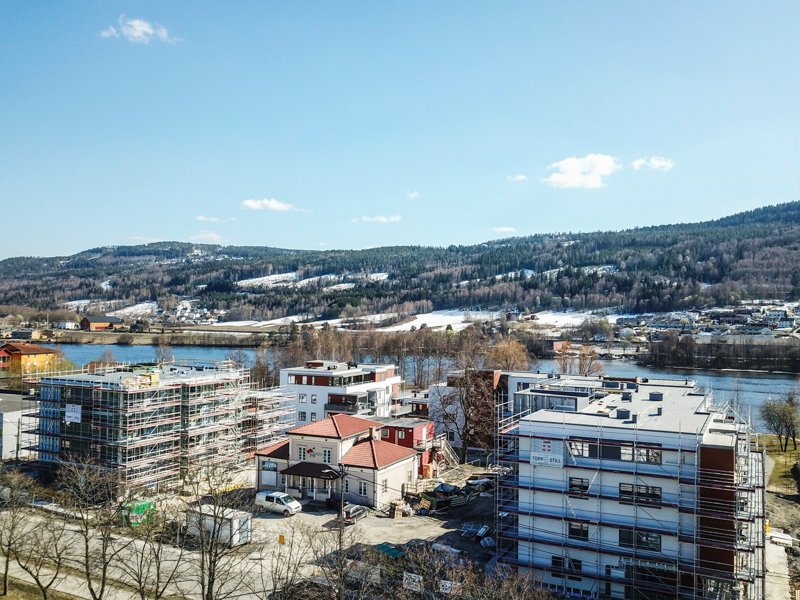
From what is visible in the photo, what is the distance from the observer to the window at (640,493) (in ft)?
48.6

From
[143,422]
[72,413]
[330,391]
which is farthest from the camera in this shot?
[330,391]

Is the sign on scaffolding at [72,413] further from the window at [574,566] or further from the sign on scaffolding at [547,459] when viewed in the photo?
the window at [574,566]

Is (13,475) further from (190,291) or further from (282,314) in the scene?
(190,291)

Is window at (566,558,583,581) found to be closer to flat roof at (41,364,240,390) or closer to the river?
flat roof at (41,364,240,390)

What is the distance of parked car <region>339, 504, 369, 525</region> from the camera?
19.5 m

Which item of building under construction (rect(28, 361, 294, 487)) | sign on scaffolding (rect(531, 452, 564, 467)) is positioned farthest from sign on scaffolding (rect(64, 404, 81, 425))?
sign on scaffolding (rect(531, 452, 564, 467))

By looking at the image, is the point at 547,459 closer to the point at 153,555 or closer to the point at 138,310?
the point at 153,555

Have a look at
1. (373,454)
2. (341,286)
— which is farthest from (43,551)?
(341,286)

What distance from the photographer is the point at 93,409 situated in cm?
2212

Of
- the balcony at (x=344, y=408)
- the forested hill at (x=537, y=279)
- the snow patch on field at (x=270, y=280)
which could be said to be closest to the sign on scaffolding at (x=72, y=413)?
the balcony at (x=344, y=408)

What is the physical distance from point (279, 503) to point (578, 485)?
9660 mm

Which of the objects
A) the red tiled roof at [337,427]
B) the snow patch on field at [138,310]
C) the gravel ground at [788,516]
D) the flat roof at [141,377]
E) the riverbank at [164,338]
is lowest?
the riverbank at [164,338]

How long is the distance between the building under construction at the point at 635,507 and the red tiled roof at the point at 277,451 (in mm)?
8776

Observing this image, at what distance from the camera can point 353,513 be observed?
1992cm
